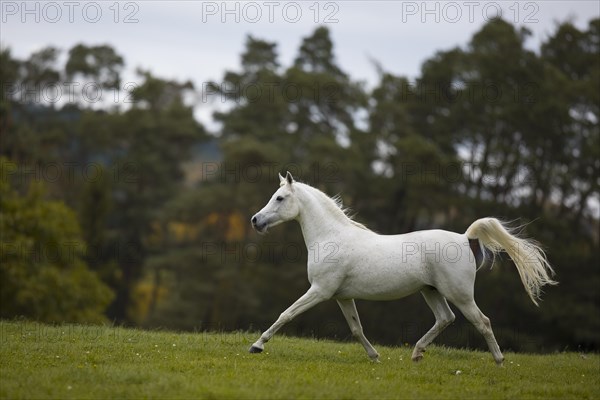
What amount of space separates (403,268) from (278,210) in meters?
2.16

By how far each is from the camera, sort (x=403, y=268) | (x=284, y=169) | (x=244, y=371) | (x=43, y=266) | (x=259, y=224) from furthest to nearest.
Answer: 1. (x=284, y=169)
2. (x=43, y=266)
3. (x=259, y=224)
4. (x=403, y=268)
5. (x=244, y=371)

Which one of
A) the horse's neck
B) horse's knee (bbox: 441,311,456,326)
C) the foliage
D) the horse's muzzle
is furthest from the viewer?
the foliage

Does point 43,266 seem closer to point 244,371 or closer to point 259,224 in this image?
point 259,224

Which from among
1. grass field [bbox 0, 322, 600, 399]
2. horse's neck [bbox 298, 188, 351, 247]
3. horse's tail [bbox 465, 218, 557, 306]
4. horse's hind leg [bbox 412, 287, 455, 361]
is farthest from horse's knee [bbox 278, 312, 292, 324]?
horse's tail [bbox 465, 218, 557, 306]

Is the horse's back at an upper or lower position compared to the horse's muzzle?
lower

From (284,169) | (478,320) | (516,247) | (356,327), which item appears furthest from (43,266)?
(516,247)

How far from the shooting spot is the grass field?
332 inches

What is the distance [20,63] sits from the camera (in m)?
49.8

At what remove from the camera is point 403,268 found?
10695mm

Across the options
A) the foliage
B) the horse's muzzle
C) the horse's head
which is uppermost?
the horse's head

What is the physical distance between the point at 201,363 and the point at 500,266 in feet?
85.3

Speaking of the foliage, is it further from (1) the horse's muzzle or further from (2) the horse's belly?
(2) the horse's belly

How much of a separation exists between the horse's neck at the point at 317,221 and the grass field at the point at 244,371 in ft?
5.94

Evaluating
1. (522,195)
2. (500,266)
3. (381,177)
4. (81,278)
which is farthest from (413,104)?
(81,278)
